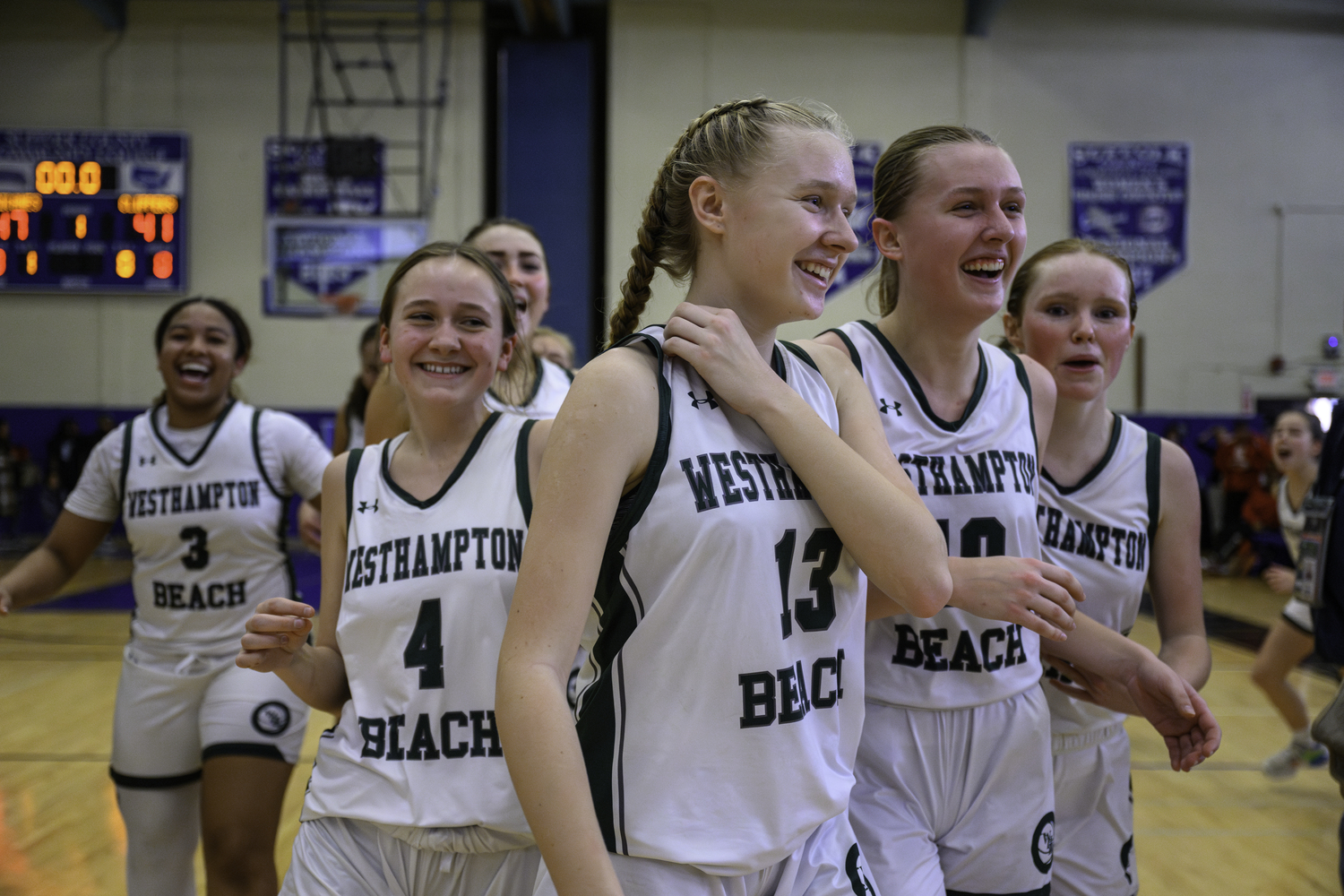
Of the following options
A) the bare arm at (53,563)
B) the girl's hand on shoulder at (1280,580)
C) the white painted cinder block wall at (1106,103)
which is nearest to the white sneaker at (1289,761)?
the girl's hand on shoulder at (1280,580)

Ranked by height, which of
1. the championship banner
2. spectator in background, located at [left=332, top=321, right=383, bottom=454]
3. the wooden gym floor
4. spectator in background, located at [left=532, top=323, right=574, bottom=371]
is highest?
the championship banner

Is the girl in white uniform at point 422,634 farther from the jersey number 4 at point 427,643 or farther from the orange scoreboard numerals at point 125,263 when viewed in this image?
the orange scoreboard numerals at point 125,263

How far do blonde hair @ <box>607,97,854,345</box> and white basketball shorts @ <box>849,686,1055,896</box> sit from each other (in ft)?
2.88

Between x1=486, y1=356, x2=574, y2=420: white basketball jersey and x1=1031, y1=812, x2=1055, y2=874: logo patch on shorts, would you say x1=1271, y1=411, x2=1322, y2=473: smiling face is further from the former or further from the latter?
x1=1031, y1=812, x2=1055, y2=874: logo patch on shorts

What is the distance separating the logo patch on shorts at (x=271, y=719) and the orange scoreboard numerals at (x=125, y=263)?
10.9 m

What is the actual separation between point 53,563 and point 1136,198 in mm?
12479

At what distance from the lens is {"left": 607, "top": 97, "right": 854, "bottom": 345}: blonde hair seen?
1.46 metres

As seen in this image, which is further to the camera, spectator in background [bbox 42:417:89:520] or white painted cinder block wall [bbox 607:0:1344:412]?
white painted cinder block wall [bbox 607:0:1344:412]

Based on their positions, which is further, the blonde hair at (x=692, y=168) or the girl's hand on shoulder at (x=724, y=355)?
the blonde hair at (x=692, y=168)

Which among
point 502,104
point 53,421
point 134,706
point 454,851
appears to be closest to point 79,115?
point 53,421

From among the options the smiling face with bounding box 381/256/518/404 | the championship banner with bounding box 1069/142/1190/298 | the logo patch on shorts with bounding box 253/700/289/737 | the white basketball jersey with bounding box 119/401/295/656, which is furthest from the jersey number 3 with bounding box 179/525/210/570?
the championship banner with bounding box 1069/142/1190/298

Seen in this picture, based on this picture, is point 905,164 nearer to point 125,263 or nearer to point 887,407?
point 887,407

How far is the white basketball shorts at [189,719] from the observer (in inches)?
113

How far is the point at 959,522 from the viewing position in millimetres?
1877
